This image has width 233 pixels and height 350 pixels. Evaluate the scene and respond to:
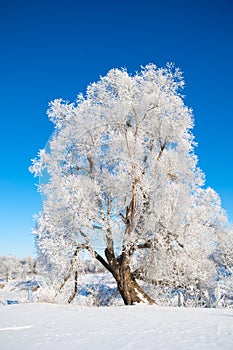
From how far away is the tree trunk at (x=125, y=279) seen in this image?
1005cm

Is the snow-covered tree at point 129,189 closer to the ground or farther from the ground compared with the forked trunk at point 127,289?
farther from the ground

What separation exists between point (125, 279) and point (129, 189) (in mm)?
2814

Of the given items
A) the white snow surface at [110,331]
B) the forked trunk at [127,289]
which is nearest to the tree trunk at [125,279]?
the forked trunk at [127,289]

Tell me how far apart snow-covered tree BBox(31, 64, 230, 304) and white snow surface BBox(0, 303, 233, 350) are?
159 inches

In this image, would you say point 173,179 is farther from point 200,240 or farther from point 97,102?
point 97,102

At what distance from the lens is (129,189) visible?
10109 millimetres

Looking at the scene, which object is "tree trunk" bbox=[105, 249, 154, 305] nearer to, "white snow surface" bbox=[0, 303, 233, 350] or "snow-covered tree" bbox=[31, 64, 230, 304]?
"snow-covered tree" bbox=[31, 64, 230, 304]

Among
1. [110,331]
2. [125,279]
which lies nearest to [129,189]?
[125,279]

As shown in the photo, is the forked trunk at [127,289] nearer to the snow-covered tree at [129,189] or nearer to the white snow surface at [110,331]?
the snow-covered tree at [129,189]

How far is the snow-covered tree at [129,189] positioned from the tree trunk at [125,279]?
0.10ft

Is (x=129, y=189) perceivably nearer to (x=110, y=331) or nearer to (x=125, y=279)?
(x=125, y=279)

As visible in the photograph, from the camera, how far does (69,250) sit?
9680 mm

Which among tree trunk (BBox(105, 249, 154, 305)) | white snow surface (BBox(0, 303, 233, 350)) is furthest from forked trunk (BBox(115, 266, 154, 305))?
white snow surface (BBox(0, 303, 233, 350))

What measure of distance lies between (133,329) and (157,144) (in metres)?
7.50
